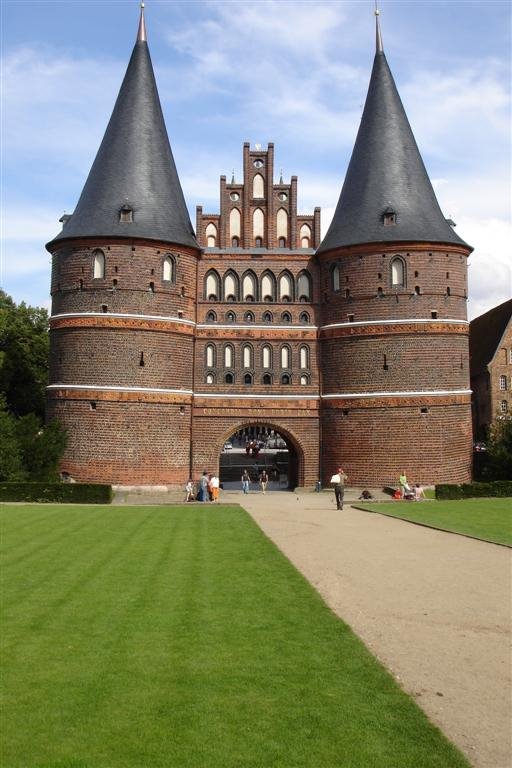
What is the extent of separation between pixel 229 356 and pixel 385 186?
423 inches

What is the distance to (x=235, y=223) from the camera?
35.9 m

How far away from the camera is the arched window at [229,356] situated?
3534 cm

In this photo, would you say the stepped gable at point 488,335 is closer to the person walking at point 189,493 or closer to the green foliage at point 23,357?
the person walking at point 189,493

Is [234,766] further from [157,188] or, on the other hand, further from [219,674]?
[157,188]

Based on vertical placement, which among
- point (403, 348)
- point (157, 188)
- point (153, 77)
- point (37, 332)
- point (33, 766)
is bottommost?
point (33, 766)

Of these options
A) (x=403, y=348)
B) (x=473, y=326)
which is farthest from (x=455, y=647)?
(x=473, y=326)

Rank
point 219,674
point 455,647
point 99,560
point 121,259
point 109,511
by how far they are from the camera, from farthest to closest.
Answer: point 121,259 < point 109,511 < point 99,560 < point 455,647 < point 219,674

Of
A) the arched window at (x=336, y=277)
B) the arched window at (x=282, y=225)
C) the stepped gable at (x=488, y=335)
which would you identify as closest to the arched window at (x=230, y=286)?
the arched window at (x=282, y=225)

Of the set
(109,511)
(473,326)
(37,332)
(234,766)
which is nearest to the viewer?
(234,766)

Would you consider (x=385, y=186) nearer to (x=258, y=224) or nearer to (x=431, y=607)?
(x=258, y=224)

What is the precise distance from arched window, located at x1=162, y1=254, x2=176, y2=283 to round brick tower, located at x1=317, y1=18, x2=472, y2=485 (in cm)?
699

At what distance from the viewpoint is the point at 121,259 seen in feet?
108

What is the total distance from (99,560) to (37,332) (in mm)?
36255

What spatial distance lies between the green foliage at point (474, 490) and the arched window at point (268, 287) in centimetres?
1259
